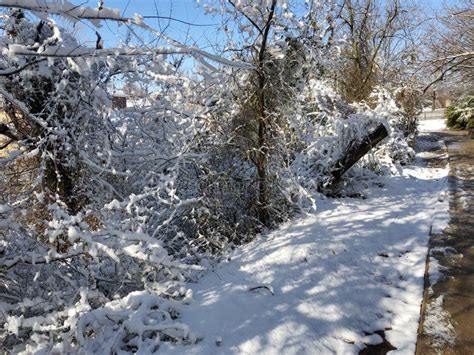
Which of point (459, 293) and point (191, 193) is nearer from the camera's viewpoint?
point (459, 293)

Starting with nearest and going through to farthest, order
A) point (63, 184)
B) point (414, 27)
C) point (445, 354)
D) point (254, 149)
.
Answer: point (445, 354), point (63, 184), point (254, 149), point (414, 27)

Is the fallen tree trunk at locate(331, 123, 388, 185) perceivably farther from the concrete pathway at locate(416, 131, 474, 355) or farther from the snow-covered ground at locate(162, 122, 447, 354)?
the concrete pathway at locate(416, 131, 474, 355)

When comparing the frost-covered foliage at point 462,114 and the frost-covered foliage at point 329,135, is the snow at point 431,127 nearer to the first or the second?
the frost-covered foliage at point 462,114

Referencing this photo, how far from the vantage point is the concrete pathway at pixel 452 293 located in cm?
263

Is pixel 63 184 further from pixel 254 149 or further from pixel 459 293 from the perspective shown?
pixel 459 293

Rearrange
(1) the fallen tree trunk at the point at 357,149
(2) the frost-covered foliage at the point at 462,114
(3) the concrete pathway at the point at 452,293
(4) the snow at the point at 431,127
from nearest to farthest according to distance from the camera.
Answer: (3) the concrete pathway at the point at 452,293
(1) the fallen tree trunk at the point at 357,149
(2) the frost-covered foliage at the point at 462,114
(4) the snow at the point at 431,127

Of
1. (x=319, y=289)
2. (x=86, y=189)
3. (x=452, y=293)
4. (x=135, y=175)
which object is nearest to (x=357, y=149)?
(x=452, y=293)

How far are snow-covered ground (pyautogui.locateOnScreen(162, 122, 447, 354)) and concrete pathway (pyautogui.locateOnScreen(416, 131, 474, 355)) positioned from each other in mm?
115

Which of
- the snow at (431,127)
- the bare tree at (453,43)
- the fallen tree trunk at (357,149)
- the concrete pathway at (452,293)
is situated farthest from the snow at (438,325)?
the snow at (431,127)

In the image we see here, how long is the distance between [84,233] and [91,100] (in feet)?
6.56

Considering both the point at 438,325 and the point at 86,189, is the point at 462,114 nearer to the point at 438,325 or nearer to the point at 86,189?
the point at 438,325

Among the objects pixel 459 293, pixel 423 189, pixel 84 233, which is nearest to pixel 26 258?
pixel 84 233

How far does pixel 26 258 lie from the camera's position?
111 inches

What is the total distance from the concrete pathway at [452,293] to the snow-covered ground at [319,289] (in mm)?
115
